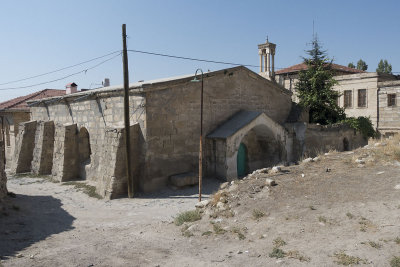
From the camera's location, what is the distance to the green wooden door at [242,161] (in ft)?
49.2

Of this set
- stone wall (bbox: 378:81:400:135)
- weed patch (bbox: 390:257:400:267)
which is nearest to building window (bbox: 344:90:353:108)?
stone wall (bbox: 378:81:400:135)

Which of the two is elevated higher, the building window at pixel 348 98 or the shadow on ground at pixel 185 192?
the building window at pixel 348 98

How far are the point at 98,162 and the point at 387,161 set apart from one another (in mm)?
11123

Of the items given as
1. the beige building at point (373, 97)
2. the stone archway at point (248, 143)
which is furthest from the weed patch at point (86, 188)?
the beige building at point (373, 97)

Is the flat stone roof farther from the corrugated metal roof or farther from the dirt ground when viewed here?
the corrugated metal roof

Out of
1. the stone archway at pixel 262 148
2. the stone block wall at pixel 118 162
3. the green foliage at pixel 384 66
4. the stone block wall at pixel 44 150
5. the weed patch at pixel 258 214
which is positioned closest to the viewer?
the weed patch at pixel 258 214

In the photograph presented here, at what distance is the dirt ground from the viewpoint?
5.62 m

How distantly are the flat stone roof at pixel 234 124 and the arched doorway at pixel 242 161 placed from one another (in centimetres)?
139

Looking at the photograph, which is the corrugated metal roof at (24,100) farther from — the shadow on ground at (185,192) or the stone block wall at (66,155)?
the shadow on ground at (185,192)

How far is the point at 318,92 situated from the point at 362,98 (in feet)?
28.6

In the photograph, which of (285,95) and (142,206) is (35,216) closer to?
(142,206)

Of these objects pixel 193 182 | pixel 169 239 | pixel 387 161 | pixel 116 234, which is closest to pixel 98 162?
pixel 193 182

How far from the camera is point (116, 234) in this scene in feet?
26.2

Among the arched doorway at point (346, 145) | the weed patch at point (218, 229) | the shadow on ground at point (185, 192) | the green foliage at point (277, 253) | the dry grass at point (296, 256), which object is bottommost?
the shadow on ground at point (185, 192)
